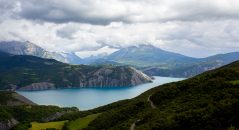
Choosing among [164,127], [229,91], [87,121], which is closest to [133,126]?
[164,127]

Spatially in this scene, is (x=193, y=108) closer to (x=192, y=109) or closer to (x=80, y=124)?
(x=192, y=109)

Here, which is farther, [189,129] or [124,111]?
[124,111]

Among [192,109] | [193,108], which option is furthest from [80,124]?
[192,109]

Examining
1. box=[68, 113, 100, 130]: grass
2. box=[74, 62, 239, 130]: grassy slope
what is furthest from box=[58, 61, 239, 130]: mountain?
box=[68, 113, 100, 130]: grass

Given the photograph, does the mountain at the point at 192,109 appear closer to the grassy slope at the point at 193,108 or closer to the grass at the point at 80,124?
the grassy slope at the point at 193,108

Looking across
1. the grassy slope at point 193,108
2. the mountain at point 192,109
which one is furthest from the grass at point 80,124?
the mountain at point 192,109

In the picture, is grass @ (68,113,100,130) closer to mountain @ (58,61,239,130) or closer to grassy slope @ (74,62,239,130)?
grassy slope @ (74,62,239,130)

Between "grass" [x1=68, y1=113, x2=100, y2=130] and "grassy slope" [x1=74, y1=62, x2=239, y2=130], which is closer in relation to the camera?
"grassy slope" [x1=74, y1=62, x2=239, y2=130]

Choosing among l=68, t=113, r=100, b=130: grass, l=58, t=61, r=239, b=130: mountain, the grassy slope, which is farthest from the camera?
l=68, t=113, r=100, b=130: grass

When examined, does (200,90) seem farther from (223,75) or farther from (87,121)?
(87,121)

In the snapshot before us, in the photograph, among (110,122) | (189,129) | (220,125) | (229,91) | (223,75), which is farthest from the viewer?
(110,122)
